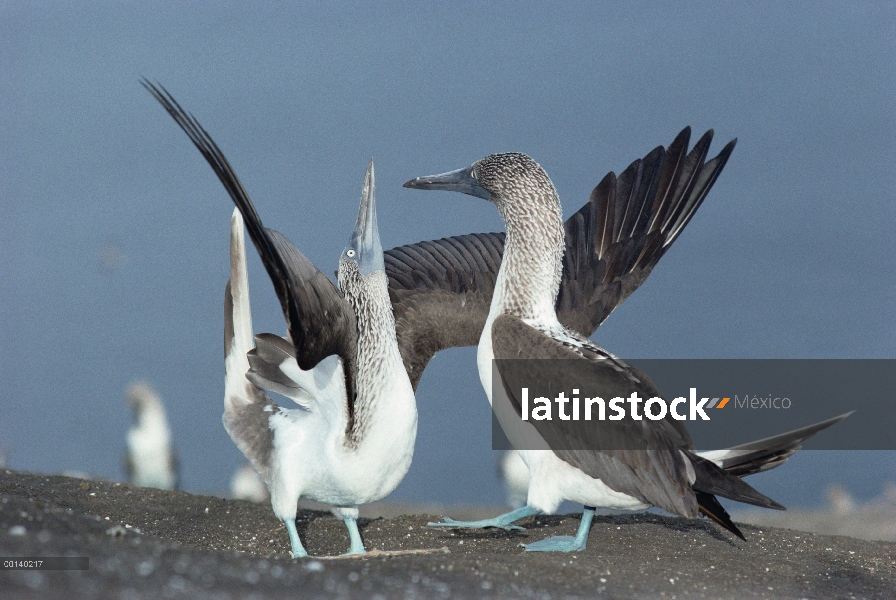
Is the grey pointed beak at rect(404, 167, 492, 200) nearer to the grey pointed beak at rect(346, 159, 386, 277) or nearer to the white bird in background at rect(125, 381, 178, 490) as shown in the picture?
the grey pointed beak at rect(346, 159, 386, 277)

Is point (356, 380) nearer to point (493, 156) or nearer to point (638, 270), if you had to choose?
point (493, 156)

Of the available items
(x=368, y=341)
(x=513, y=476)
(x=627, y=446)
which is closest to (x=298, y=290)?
(x=368, y=341)

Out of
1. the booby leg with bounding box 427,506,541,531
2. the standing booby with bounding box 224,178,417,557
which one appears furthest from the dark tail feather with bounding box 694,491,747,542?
the standing booby with bounding box 224,178,417,557

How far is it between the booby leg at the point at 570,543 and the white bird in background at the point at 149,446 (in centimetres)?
872

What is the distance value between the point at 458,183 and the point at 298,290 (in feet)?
6.63

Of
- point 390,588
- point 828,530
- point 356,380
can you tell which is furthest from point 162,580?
point 828,530

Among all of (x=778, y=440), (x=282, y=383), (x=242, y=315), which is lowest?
(x=778, y=440)

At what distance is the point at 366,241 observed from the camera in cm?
580

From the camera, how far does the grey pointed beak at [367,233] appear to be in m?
5.73

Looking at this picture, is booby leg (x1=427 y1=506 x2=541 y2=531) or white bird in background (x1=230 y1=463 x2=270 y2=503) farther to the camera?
white bird in background (x1=230 y1=463 x2=270 y2=503)

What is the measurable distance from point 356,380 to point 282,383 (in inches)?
24.5

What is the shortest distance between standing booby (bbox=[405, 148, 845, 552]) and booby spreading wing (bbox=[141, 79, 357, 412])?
93 centimetres

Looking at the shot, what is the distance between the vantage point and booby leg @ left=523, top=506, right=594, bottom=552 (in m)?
5.66

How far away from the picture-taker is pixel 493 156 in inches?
251
